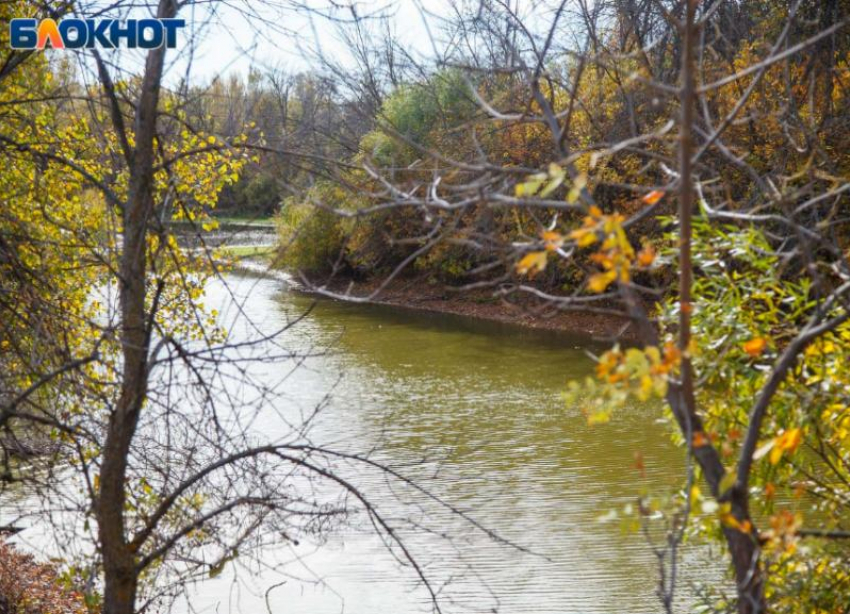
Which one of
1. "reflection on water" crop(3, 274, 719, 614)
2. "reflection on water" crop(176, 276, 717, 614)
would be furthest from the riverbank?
"reflection on water" crop(3, 274, 719, 614)

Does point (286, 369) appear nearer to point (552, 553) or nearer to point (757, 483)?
point (552, 553)

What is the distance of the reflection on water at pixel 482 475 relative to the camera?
7598 mm

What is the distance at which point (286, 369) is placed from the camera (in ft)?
52.0

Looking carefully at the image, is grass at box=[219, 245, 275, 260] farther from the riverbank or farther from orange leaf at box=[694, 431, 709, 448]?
the riverbank

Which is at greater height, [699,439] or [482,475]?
[699,439]

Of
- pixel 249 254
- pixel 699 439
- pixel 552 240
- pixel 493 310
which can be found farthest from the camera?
pixel 493 310

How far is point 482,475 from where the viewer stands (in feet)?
34.4

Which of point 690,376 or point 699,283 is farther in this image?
point 699,283

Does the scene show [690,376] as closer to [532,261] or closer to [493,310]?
[532,261]

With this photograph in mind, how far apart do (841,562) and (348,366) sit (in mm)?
12326

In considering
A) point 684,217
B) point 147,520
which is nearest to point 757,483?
point 684,217

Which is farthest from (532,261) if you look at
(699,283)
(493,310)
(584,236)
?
(493,310)

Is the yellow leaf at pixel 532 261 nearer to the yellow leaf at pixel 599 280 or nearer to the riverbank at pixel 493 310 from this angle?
the yellow leaf at pixel 599 280

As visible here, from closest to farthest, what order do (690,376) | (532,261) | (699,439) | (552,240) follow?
(532,261) → (552,240) → (699,439) → (690,376)
